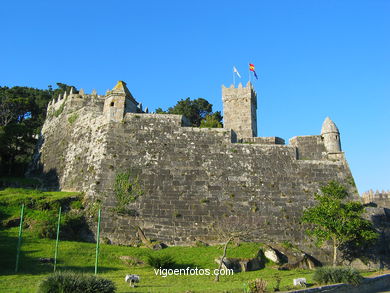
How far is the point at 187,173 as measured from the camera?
2467cm

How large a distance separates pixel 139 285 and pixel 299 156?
1748 cm

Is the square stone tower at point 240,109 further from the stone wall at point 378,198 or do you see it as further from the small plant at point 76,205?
the small plant at point 76,205

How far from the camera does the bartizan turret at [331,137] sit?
2791cm

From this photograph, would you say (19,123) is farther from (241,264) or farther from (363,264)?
(363,264)

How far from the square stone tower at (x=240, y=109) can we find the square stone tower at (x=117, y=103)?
19.2 metres

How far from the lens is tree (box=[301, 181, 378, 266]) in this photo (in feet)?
68.2

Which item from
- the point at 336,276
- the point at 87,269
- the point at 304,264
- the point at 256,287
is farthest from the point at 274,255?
the point at 87,269

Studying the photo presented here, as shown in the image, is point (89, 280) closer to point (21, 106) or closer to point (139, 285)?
point (139, 285)

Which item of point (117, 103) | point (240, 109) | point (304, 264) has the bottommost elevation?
point (304, 264)

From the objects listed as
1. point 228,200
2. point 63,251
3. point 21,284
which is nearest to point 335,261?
point 228,200

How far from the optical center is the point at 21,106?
164ft

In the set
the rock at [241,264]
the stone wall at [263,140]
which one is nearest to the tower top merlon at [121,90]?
the stone wall at [263,140]

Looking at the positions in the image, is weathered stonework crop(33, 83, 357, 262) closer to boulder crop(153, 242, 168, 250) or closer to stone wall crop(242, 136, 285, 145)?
boulder crop(153, 242, 168, 250)

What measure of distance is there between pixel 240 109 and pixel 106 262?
3047 centimetres
